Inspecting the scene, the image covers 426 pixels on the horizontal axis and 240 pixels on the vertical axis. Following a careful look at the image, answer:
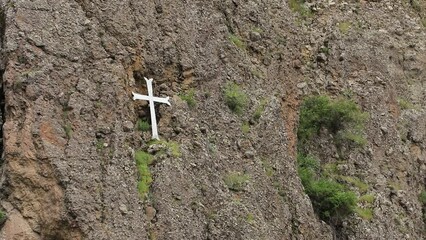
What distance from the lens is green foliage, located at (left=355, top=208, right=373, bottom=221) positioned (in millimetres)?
20438

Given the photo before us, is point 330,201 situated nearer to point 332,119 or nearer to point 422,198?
point 332,119

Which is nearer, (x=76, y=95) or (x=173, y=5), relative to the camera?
(x=76, y=95)

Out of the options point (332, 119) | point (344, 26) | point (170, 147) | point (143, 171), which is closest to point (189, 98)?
point (170, 147)

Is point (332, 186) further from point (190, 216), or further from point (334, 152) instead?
point (190, 216)

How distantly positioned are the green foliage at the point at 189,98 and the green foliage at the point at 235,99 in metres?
1.11

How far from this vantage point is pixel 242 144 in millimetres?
18031

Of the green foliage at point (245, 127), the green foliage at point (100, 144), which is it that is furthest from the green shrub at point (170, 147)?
the green foliage at point (245, 127)

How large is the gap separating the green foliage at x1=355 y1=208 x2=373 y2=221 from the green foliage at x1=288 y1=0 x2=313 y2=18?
739cm

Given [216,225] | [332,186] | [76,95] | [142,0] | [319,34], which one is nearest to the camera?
[76,95]

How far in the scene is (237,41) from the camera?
20.7 meters

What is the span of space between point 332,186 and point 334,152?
76.4 inches

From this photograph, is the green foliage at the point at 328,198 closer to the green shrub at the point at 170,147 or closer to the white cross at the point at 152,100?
the green shrub at the point at 170,147

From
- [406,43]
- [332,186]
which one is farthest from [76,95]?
[406,43]

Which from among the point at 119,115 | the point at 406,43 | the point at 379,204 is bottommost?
the point at 379,204
